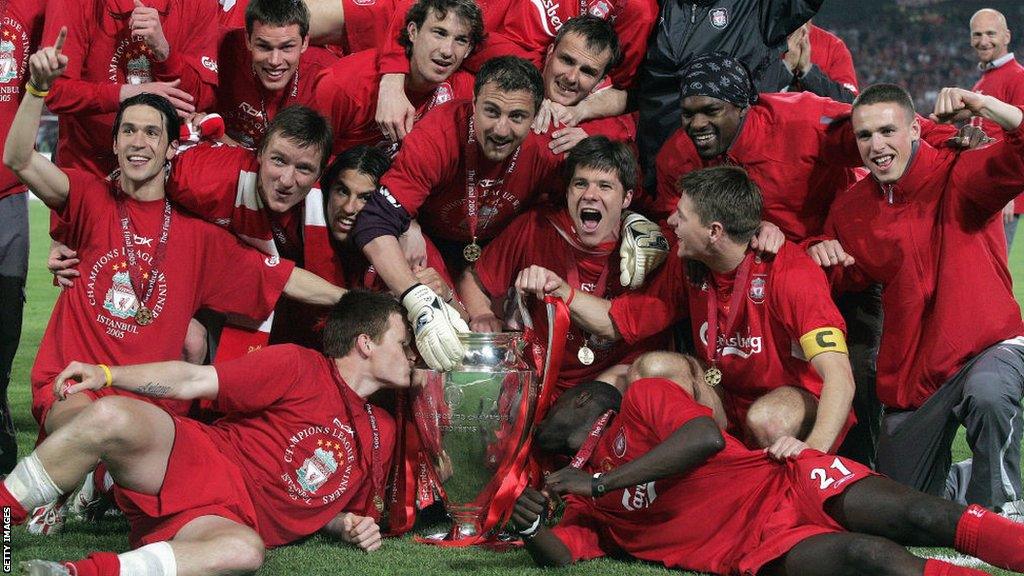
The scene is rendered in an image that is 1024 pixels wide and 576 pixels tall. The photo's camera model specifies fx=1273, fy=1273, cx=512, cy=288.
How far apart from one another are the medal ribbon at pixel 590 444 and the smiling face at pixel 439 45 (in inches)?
67.2

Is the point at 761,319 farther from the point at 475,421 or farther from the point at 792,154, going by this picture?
the point at 475,421

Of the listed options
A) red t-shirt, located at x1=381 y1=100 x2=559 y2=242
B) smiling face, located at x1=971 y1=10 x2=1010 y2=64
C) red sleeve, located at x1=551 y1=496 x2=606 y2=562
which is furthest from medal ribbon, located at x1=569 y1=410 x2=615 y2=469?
smiling face, located at x1=971 y1=10 x2=1010 y2=64

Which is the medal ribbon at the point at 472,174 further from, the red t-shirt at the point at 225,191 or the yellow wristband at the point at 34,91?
the yellow wristband at the point at 34,91

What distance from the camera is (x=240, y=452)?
4.30m

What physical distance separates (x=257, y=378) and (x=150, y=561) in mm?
832

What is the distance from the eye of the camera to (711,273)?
4.72 m

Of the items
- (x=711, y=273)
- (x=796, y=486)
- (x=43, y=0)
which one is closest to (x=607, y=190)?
(x=711, y=273)

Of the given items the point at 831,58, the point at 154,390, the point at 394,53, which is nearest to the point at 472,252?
the point at 394,53

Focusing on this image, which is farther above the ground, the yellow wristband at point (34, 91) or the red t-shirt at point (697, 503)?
the yellow wristband at point (34, 91)

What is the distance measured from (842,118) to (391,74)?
6.20ft

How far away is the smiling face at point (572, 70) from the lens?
17.7 ft

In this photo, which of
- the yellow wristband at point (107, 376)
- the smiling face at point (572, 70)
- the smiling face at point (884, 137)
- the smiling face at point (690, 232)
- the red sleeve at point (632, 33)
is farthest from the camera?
the red sleeve at point (632, 33)

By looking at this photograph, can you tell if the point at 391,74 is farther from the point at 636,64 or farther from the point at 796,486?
the point at 796,486

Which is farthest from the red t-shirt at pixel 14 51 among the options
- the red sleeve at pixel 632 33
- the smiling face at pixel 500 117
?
the red sleeve at pixel 632 33
